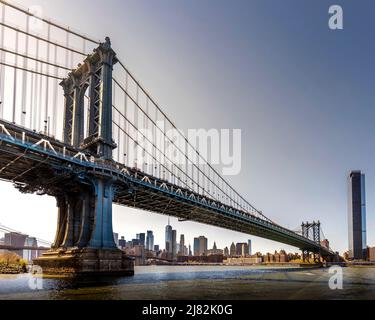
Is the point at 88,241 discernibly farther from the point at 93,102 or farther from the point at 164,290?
the point at 164,290

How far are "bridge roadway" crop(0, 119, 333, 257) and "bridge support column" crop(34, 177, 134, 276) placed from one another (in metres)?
2.50

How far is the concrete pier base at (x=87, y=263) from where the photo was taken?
154ft

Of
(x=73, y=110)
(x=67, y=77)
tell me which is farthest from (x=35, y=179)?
(x=67, y=77)

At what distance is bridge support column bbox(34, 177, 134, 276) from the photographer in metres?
47.8

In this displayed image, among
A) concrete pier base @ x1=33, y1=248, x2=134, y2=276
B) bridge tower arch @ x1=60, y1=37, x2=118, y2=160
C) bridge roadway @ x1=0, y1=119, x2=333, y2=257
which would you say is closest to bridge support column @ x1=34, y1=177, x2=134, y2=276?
concrete pier base @ x1=33, y1=248, x2=134, y2=276

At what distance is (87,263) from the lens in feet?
154

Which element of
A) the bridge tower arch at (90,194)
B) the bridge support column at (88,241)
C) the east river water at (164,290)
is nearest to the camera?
the east river water at (164,290)

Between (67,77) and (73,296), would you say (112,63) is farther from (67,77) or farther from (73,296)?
(73,296)

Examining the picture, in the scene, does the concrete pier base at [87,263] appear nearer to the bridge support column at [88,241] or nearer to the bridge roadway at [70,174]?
the bridge support column at [88,241]

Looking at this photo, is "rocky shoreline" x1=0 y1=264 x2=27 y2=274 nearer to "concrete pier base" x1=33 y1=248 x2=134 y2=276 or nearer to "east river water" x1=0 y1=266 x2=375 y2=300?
"concrete pier base" x1=33 y1=248 x2=134 y2=276

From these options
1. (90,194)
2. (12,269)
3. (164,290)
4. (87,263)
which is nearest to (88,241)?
(87,263)

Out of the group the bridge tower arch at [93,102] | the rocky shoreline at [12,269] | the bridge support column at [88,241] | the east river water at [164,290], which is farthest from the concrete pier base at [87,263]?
the bridge tower arch at [93,102]

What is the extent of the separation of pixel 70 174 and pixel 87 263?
A: 38.3 feet
